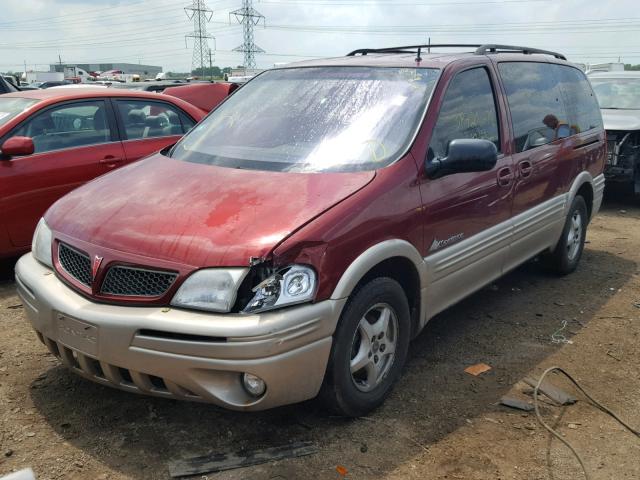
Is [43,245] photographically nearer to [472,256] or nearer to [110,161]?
[472,256]

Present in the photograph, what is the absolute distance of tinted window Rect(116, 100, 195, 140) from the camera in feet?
19.6

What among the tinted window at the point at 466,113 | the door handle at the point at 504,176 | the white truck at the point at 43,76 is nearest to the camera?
the tinted window at the point at 466,113

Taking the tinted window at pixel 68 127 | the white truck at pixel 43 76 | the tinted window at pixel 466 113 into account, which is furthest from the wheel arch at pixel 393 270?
the white truck at pixel 43 76

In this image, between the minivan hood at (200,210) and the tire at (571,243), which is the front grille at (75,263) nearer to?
the minivan hood at (200,210)

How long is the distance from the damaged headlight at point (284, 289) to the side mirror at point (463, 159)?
1075 millimetres

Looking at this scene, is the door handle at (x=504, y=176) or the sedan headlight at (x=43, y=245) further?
the door handle at (x=504, y=176)

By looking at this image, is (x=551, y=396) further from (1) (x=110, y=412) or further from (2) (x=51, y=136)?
(2) (x=51, y=136)

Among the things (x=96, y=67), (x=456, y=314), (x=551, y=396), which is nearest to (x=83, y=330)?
(x=551, y=396)

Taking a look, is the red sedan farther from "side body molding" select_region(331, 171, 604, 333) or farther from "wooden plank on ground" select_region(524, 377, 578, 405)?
"wooden plank on ground" select_region(524, 377, 578, 405)

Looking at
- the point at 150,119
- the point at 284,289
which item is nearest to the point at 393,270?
the point at 284,289

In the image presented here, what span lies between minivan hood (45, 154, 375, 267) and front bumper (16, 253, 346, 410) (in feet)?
0.88

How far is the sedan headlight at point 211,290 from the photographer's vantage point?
255 cm

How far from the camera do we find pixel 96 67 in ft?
238

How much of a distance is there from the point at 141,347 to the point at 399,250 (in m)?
1.31
